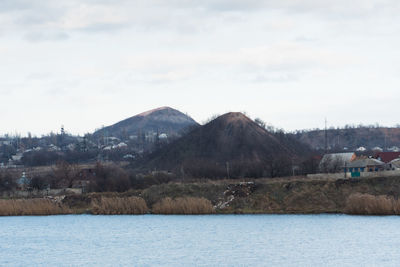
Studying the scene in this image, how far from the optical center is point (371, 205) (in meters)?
55.3

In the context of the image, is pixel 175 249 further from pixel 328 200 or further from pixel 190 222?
pixel 328 200

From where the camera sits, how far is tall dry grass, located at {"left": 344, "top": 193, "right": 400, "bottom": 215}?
5472 centimetres

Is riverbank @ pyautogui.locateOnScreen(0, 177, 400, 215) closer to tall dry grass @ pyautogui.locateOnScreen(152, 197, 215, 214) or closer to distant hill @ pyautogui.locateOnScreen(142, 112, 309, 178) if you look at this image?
tall dry grass @ pyautogui.locateOnScreen(152, 197, 215, 214)

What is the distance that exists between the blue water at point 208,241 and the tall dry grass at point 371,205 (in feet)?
5.27

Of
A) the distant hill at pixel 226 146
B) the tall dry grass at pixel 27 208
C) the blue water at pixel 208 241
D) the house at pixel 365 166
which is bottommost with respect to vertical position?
the blue water at pixel 208 241

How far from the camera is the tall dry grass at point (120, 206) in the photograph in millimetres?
67188

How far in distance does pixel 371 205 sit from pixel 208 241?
18023 mm

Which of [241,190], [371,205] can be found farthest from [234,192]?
[371,205]

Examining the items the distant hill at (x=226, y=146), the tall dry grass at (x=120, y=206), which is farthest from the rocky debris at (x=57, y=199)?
the distant hill at (x=226, y=146)

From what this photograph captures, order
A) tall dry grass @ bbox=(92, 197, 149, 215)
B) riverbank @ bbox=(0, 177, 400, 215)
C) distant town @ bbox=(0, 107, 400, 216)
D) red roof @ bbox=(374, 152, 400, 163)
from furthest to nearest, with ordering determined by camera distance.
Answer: red roof @ bbox=(374, 152, 400, 163), distant town @ bbox=(0, 107, 400, 216), tall dry grass @ bbox=(92, 197, 149, 215), riverbank @ bbox=(0, 177, 400, 215)

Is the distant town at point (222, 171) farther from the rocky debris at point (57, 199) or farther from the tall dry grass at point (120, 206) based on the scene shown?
the tall dry grass at point (120, 206)

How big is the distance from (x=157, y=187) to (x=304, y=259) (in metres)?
38.6

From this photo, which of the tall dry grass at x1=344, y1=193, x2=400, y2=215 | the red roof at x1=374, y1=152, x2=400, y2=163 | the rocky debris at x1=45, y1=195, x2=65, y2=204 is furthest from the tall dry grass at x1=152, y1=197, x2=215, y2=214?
the red roof at x1=374, y1=152, x2=400, y2=163

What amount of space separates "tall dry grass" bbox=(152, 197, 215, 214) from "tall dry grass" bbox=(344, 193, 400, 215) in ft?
45.7
